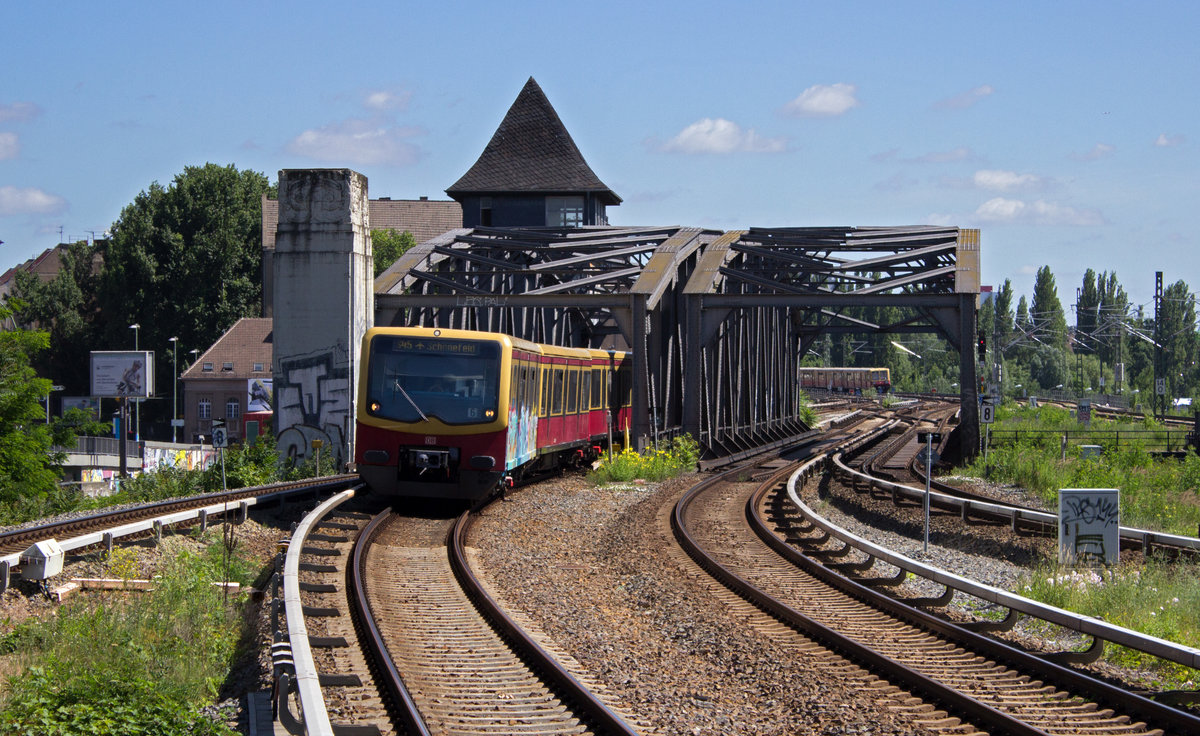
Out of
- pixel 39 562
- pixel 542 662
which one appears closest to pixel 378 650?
pixel 542 662

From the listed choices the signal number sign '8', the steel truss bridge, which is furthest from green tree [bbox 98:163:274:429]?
the signal number sign '8'

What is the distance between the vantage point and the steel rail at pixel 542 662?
23.8 feet

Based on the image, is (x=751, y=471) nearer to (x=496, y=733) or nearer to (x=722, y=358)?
(x=722, y=358)

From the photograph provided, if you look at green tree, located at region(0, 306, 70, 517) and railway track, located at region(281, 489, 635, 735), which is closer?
railway track, located at region(281, 489, 635, 735)

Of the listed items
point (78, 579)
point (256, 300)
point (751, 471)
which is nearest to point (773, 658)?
point (78, 579)

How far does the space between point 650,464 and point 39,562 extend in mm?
16713

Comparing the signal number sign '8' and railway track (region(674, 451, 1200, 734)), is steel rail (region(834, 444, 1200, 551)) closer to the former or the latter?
the signal number sign '8'

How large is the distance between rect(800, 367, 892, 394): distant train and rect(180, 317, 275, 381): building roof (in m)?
60.2

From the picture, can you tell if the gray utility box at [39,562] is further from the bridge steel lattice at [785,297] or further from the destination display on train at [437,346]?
the bridge steel lattice at [785,297]

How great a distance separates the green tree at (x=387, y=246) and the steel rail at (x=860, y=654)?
196 feet

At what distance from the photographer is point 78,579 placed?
40.4 feet

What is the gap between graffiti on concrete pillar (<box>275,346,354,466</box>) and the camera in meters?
27.2

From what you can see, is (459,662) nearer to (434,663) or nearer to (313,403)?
(434,663)

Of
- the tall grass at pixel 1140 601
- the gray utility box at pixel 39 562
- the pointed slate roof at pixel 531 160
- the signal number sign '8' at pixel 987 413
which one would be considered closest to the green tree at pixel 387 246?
the pointed slate roof at pixel 531 160
